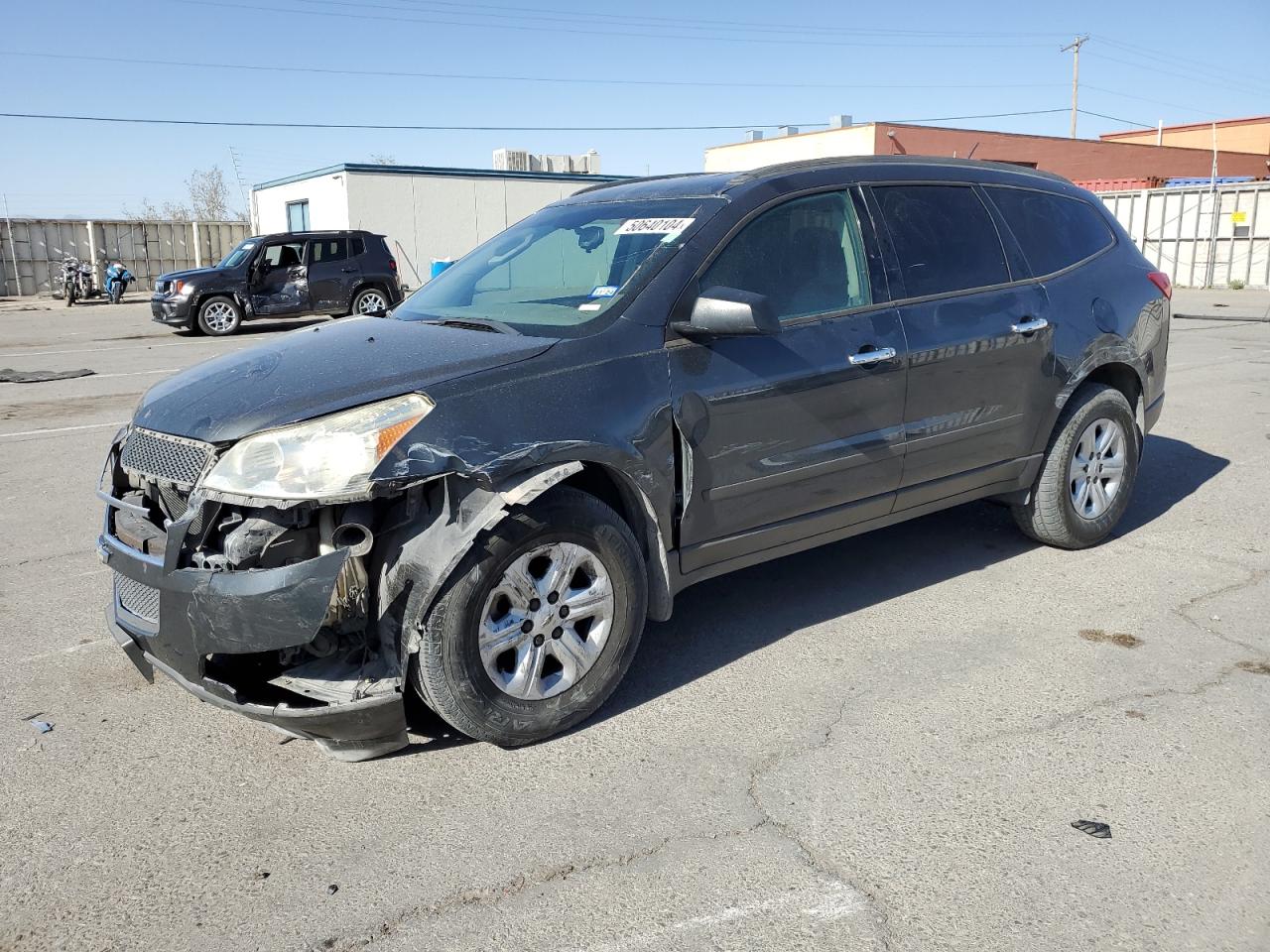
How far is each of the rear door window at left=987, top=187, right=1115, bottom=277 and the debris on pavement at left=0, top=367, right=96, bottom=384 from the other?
11165 mm

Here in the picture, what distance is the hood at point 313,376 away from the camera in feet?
10.4

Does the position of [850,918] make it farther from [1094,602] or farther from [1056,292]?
[1056,292]

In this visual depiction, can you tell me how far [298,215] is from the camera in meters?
32.2

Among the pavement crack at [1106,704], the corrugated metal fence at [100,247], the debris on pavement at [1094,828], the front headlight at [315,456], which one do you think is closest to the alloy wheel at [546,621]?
the front headlight at [315,456]

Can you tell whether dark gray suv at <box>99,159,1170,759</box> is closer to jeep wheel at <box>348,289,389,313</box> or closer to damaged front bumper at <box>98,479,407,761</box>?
damaged front bumper at <box>98,479,407,761</box>

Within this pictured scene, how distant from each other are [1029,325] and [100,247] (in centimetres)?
3322

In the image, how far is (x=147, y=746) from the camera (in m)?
3.44

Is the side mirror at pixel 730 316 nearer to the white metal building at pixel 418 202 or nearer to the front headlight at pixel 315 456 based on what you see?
the front headlight at pixel 315 456

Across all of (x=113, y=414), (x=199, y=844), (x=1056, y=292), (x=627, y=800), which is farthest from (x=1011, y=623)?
(x=113, y=414)

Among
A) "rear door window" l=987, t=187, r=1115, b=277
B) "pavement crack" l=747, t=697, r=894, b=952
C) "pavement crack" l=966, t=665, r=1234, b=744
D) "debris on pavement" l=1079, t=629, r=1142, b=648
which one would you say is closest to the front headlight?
"pavement crack" l=747, t=697, r=894, b=952

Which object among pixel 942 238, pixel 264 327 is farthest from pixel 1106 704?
pixel 264 327

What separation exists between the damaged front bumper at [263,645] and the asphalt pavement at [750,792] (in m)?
0.25

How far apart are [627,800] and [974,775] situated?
3.48 ft

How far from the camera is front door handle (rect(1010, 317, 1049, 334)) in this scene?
4691mm
